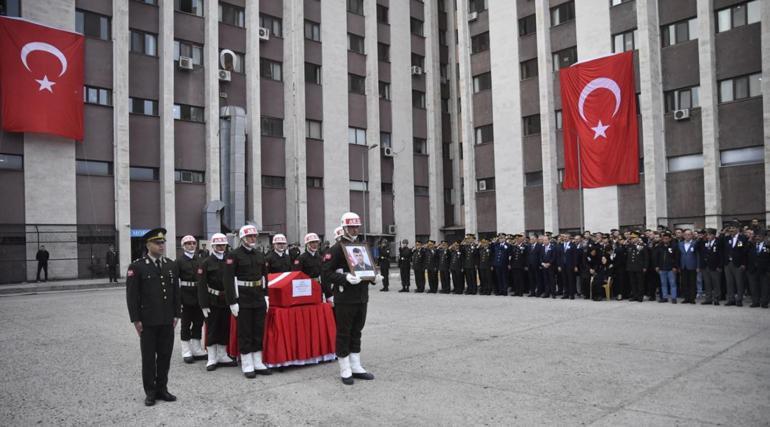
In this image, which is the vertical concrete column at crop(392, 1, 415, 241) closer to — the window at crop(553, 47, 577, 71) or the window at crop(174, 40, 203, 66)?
the window at crop(553, 47, 577, 71)

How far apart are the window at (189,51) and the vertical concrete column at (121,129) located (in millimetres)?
3386

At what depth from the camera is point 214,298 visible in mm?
9367

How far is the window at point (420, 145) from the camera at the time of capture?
50.3m

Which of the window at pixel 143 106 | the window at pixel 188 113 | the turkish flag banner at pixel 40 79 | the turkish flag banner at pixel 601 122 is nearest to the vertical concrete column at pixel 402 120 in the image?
the window at pixel 188 113

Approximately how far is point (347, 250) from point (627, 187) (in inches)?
1104

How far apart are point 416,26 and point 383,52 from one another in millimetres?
4909

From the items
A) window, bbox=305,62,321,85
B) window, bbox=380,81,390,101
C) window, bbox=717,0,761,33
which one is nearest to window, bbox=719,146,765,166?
window, bbox=717,0,761,33

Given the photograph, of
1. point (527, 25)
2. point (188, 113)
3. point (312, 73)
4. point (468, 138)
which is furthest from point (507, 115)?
point (188, 113)

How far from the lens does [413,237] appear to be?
161ft

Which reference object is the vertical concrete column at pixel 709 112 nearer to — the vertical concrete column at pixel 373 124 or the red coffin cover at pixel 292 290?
the vertical concrete column at pixel 373 124

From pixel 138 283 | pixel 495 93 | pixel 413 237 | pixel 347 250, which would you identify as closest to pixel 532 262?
pixel 347 250

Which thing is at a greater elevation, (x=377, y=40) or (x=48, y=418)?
(x=377, y=40)

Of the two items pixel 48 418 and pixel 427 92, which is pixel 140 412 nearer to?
pixel 48 418

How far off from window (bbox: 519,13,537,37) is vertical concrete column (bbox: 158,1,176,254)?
2169 centimetres
